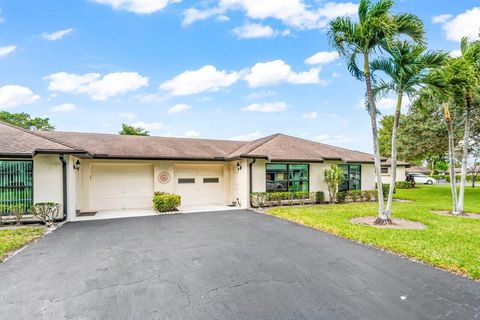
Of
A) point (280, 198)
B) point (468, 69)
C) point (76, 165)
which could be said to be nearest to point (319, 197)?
point (280, 198)

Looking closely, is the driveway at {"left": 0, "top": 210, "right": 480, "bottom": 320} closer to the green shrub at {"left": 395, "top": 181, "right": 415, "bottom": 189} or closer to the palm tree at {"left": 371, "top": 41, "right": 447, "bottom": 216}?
the palm tree at {"left": 371, "top": 41, "right": 447, "bottom": 216}

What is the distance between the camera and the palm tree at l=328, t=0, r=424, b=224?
8859mm

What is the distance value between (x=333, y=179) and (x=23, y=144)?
14.7 metres

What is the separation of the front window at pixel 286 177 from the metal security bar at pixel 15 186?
34.3 feet

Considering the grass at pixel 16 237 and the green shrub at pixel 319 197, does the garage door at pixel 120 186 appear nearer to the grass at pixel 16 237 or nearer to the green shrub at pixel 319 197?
the grass at pixel 16 237

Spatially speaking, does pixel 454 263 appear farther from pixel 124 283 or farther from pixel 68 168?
pixel 68 168

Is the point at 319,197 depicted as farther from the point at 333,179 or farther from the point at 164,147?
the point at 164,147

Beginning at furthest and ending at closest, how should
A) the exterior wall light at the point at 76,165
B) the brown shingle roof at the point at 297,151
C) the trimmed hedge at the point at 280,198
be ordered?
the brown shingle roof at the point at 297,151
the trimmed hedge at the point at 280,198
the exterior wall light at the point at 76,165

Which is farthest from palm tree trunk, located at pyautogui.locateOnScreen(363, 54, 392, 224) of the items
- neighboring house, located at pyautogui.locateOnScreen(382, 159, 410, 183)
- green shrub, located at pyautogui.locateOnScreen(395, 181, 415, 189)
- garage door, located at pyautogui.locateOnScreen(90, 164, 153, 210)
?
neighboring house, located at pyautogui.locateOnScreen(382, 159, 410, 183)

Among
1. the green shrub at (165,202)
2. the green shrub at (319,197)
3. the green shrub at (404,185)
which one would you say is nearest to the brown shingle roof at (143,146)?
the green shrub at (165,202)

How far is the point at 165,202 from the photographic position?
496 inches

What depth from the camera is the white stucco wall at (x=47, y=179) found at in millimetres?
10234

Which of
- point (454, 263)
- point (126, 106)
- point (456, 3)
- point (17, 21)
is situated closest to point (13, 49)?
point (17, 21)

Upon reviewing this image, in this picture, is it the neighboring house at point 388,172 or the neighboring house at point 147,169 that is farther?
the neighboring house at point 388,172
